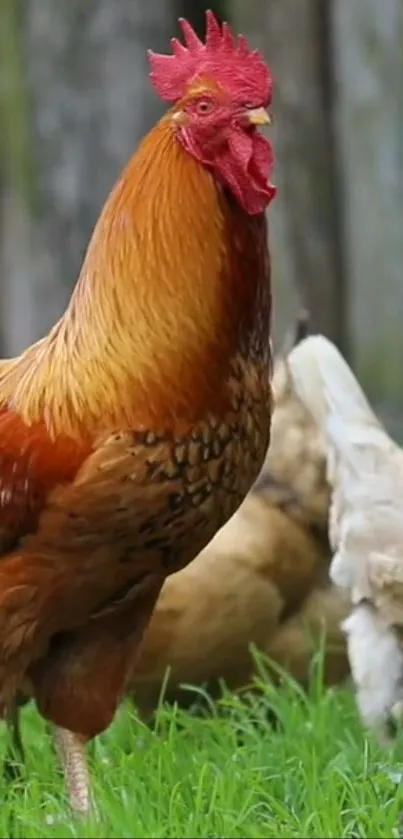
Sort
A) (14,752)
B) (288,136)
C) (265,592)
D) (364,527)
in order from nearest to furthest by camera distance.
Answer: (14,752)
(364,527)
(265,592)
(288,136)

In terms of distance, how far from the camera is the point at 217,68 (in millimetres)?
2678

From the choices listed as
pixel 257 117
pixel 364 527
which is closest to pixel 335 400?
pixel 364 527

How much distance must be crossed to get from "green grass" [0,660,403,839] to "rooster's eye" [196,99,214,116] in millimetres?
1091

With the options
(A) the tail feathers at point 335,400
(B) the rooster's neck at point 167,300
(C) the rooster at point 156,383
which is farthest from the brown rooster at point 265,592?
(B) the rooster's neck at point 167,300

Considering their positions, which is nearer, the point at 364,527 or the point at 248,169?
the point at 248,169

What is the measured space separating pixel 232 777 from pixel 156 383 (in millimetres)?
714

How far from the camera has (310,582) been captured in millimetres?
3928

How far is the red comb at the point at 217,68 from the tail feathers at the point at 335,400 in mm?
1192

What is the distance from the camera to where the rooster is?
8.66ft

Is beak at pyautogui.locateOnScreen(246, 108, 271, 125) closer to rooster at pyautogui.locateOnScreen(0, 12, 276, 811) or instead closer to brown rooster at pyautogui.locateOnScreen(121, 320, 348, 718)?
rooster at pyautogui.locateOnScreen(0, 12, 276, 811)

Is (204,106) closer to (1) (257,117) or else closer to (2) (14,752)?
(1) (257,117)

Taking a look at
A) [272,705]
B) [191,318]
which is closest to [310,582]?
[272,705]

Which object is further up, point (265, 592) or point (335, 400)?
point (335, 400)

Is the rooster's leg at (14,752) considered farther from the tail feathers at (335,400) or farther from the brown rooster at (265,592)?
the tail feathers at (335,400)
